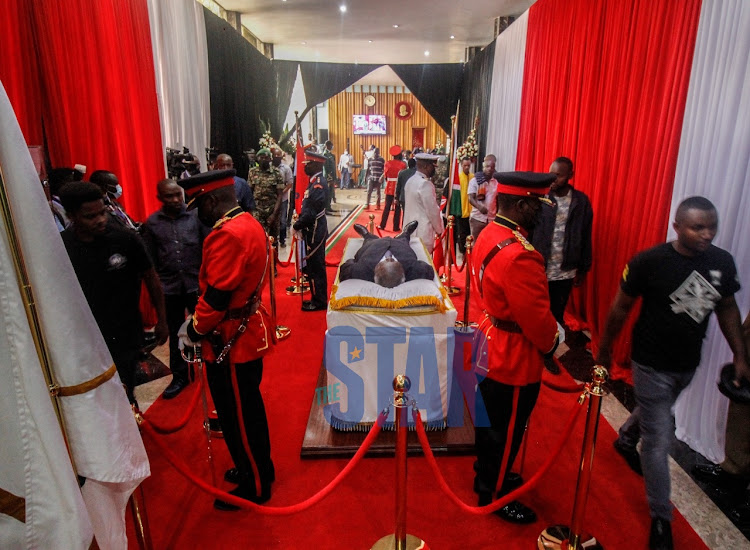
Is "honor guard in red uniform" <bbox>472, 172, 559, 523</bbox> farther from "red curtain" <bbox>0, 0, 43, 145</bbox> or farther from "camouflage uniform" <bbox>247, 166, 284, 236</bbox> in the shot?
"camouflage uniform" <bbox>247, 166, 284, 236</bbox>

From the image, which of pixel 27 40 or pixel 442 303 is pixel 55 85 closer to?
pixel 27 40

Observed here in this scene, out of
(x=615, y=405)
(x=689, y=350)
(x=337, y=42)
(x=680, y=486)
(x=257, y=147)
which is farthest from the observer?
(x=337, y=42)

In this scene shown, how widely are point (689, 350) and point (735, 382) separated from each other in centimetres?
34

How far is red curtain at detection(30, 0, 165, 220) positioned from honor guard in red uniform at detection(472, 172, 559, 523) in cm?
374

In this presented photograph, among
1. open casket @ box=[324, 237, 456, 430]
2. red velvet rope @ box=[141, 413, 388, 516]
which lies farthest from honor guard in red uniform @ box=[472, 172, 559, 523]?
red velvet rope @ box=[141, 413, 388, 516]

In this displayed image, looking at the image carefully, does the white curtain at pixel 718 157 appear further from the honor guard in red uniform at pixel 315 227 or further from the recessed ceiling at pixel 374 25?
the recessed ceiling at pixel 374 25

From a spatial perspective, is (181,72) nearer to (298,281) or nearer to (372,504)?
(298,281)

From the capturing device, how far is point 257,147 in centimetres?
1131

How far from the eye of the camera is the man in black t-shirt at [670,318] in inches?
82.3

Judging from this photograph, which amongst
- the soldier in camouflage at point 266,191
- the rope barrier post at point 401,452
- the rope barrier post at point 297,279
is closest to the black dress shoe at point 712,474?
the rope barrier post at point 401,452

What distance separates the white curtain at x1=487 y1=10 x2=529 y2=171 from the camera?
7.36m

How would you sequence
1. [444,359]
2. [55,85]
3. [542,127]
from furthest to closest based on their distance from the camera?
[542,127] < [55,85] < [444,359]

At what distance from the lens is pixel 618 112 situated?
420 cm

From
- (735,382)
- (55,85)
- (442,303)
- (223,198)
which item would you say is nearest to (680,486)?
(735,382)
